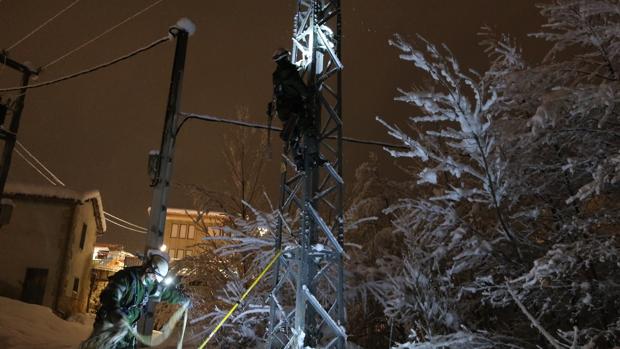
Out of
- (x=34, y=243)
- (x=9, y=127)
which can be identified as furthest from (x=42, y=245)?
(x=9, y=127)

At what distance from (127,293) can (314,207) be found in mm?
2768

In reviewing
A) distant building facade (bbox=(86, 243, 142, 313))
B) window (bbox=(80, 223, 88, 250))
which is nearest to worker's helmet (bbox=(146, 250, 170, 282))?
window (bbox=(80, 223, 88, 250))

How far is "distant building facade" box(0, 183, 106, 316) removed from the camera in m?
26.2

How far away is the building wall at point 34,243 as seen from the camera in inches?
1027

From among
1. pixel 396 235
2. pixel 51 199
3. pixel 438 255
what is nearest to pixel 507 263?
pixel 438 255

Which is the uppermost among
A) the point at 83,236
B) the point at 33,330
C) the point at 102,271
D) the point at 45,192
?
the point at 45,192

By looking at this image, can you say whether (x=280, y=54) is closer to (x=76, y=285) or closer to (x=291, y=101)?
(x=291, y=101)

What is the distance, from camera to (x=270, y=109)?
7953mm

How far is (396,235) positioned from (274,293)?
27.9ft

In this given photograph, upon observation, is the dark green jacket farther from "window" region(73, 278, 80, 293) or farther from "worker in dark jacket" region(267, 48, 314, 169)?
"window" region(73, 278, 80, 293)

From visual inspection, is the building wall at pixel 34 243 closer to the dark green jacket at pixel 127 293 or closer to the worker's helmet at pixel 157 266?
the worker's helmet at pixel 157 266

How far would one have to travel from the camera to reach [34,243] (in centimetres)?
2705

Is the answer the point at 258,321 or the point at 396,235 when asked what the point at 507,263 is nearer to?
the point at 258,321

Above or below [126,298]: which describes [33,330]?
below
